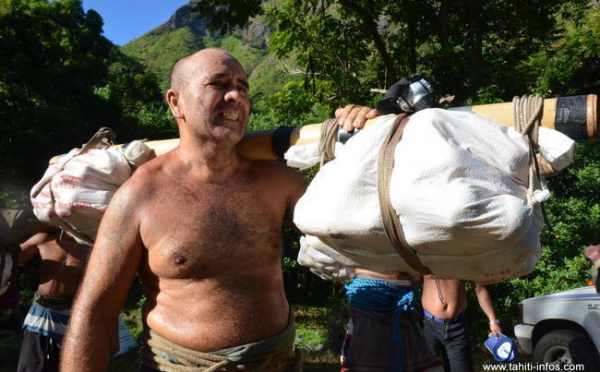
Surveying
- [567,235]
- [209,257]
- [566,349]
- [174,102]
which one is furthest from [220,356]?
[567,235]

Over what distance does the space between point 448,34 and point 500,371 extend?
21.6ft

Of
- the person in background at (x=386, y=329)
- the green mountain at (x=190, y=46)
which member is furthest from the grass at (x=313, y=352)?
the green mountain at (x=190, y=46)

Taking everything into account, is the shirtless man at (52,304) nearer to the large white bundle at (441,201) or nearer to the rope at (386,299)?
the rope at (386,299)

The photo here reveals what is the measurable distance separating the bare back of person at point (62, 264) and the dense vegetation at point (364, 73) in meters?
3.44

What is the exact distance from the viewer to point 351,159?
5.27 ft

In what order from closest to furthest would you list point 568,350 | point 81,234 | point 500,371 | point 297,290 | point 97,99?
point 81,234, point 568,350, point 500,371, point 297,290, point 97,99

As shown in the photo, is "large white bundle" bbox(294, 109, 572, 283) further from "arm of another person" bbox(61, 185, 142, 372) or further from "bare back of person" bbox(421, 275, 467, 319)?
"bare back of person" bbox(421, 275, 467, 319)

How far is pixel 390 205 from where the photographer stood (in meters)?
1.46

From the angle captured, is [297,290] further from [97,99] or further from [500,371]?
[97,99]

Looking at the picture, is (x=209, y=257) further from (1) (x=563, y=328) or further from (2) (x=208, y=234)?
(1) (x=563, y=328)

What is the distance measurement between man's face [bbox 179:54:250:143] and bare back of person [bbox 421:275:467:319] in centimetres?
281

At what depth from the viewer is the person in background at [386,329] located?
3.50 meters

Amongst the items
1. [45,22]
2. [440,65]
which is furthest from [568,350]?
[45,22]

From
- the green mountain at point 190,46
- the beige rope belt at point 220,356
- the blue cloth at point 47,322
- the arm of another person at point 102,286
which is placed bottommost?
the blue cloth at point 47,322
